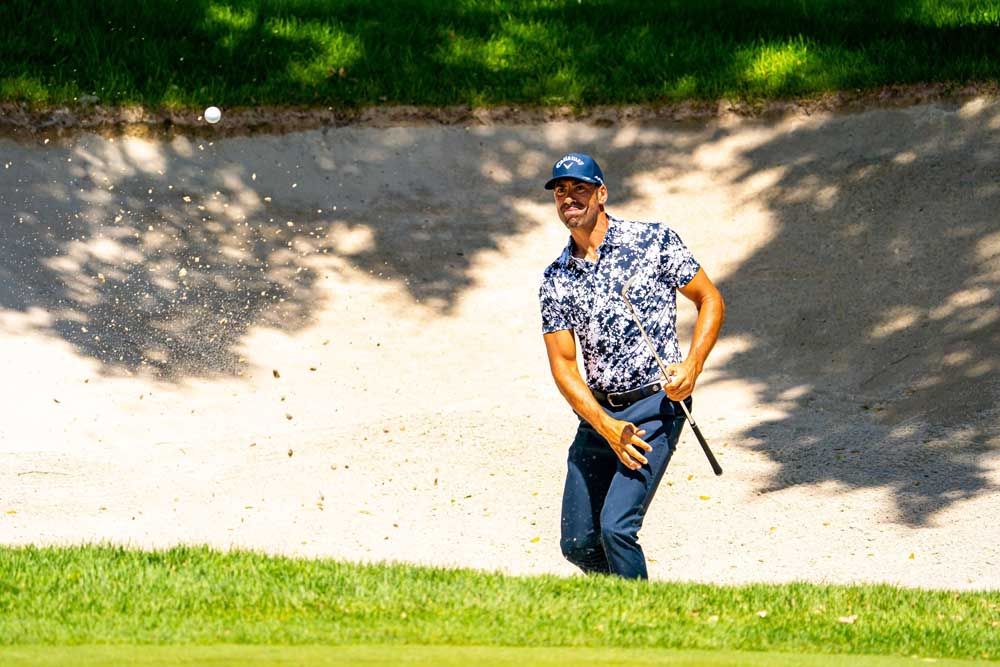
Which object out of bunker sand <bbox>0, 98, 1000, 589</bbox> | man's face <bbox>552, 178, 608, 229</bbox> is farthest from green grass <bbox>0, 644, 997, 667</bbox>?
bunker sand <bbox>0, 98, 1000, 589</bbox>

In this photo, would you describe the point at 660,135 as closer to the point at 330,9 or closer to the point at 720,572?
the point at 330,9

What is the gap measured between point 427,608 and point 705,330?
5.38 ft

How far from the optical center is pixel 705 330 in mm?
6184

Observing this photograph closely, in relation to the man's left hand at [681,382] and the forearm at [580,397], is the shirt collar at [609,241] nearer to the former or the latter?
the forearm at [580,397]

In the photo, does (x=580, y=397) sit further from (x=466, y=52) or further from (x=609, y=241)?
(x=466, y=52)

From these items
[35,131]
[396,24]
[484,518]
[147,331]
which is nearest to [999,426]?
[484,518]

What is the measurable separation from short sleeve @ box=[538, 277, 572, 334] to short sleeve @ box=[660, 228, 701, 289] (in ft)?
1.50

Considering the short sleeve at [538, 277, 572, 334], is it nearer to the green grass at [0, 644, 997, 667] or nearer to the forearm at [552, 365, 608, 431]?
the forearm at [552, 365, 608, 431]

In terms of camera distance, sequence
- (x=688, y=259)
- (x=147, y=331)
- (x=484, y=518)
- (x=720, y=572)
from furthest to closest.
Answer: (x=147, y=331) < (x=484, y=518) < (x=720, y=572) < (x=688, y=259)

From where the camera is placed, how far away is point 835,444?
10703 millimetres

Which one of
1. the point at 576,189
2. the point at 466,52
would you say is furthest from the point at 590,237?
the point at 466,52

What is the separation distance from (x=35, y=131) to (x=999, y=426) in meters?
9.65

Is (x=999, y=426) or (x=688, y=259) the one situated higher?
(x=688, y=259)

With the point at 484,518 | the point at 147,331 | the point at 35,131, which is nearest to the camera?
the point at 484,518
